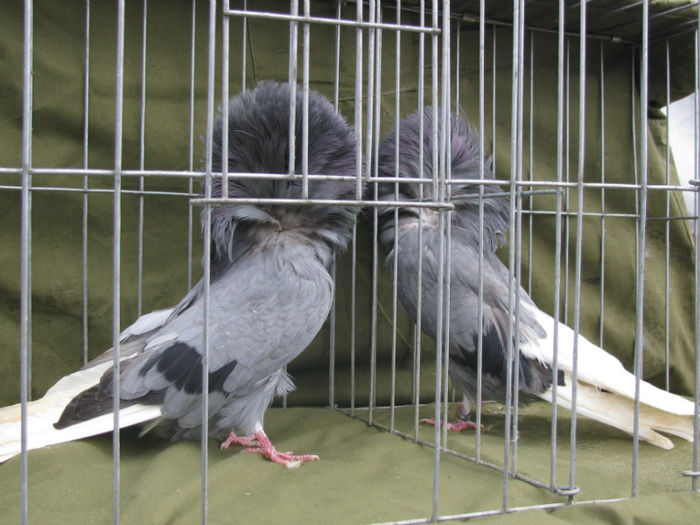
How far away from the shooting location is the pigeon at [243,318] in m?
1.93

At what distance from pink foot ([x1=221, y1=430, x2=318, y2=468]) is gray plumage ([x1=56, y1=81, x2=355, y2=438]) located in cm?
3

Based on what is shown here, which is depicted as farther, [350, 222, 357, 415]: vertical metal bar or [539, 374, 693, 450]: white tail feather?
[350, 222, 357, 415]: vertical metal bar

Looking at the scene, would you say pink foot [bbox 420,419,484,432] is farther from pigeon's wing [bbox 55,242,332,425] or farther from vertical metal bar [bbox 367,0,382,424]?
pigeon's wing [bbox 55,242,332,425]

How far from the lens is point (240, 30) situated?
267cm

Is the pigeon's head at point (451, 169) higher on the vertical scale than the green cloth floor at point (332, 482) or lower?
higher

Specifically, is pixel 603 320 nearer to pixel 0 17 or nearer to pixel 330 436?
pixel 330 436

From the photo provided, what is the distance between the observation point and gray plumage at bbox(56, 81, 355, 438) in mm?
1942

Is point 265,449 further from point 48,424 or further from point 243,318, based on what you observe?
point 48,424

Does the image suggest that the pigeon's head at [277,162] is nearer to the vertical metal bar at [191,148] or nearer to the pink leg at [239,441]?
the vertical metal bar at [191,148]

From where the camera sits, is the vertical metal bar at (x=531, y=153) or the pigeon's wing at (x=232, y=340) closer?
the pigeon's wing at (x=232, y=340)

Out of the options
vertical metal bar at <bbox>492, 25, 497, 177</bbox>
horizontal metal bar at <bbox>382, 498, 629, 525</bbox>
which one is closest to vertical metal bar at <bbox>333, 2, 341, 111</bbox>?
vertical metal bar at <bbox>492, 25, 497, 177</bbox>

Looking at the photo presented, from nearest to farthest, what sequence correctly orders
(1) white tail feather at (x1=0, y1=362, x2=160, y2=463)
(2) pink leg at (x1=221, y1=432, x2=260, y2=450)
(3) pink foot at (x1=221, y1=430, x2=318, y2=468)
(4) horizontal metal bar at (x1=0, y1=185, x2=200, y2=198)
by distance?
(1) white tail feather at (x1=0, y1=362, x2=160, y2=463) → (3) pink foot at (x1=221, y1=430, x2=318, y2=468) → (2) pink leg at (x1=221, y1=432, x2=260, y2=450) → (4) horizontal metal bar at (x1=0, y1=185, x2=200, y2=198)

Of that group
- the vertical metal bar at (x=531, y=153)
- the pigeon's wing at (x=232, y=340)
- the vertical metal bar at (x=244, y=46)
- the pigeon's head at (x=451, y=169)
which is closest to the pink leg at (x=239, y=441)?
the pigeon's wing at (x=232, y=340)

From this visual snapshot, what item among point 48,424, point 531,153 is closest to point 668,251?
point 531,153
